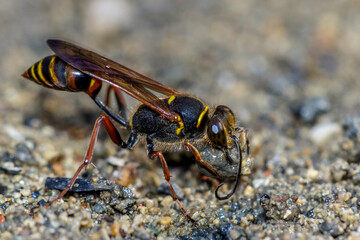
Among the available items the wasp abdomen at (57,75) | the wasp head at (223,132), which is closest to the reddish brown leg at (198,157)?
the wasp head at (223,132)

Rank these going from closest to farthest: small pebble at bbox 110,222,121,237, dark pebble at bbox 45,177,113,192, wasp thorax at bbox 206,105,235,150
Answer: small pebble at bbox 110,222,121,237 → dark pebble at bbox 45,177,113,192 → wasp thorax at bbox 206,105,235,150

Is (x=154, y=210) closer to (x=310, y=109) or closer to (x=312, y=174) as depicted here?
(x=312, y=174)

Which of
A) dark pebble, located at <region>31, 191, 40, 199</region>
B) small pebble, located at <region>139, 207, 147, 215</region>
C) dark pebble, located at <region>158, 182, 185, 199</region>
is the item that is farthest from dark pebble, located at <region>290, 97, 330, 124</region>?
dark pebble, located at <region>31, 191, 40, 199</region>

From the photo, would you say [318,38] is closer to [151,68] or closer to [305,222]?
[151,68]

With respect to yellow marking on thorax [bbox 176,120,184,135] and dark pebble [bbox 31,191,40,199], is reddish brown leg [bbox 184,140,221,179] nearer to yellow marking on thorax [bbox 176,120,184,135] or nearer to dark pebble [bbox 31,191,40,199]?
yellow marking on thorax [bbox 176,120,184,135]

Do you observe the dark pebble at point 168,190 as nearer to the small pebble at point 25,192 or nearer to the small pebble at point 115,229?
the small pebble at point 115,229

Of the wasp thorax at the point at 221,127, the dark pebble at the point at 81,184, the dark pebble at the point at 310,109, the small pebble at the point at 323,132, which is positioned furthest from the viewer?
the dark pebble at the point at 310,109

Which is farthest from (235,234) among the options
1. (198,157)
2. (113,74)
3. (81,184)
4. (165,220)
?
(113,74)
